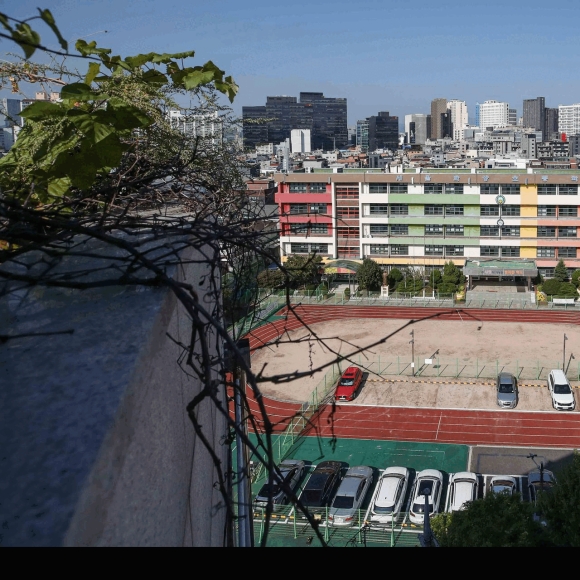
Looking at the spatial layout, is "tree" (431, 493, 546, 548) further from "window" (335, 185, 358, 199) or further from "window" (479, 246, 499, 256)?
"window" (335, 185, 358, 199)

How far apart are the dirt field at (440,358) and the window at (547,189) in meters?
4.94

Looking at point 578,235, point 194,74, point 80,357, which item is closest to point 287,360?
point 578,235

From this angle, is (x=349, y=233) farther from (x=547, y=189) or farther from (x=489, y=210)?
(x=547, y=189)

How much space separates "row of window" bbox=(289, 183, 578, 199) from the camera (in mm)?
23016

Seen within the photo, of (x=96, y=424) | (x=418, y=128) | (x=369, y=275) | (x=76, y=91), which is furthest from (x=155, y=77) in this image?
(x=418, y=128)

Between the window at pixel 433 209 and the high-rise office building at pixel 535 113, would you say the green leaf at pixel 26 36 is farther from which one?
the high-rise office building at pixel 535 113

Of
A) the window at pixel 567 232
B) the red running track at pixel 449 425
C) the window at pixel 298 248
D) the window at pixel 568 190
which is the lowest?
the red running track at pixel 449 425

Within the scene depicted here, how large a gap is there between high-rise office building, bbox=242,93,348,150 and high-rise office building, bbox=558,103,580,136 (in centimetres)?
2812

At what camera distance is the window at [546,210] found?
2323cm

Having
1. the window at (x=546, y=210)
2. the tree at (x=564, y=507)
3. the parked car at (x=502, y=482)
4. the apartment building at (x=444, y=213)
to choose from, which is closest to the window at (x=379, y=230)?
the apartment building at (x=444, y=213)

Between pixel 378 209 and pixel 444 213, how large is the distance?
2.08 metres

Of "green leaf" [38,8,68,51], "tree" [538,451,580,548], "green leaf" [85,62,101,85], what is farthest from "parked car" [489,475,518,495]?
"green leaf" [38,8,68,51]
